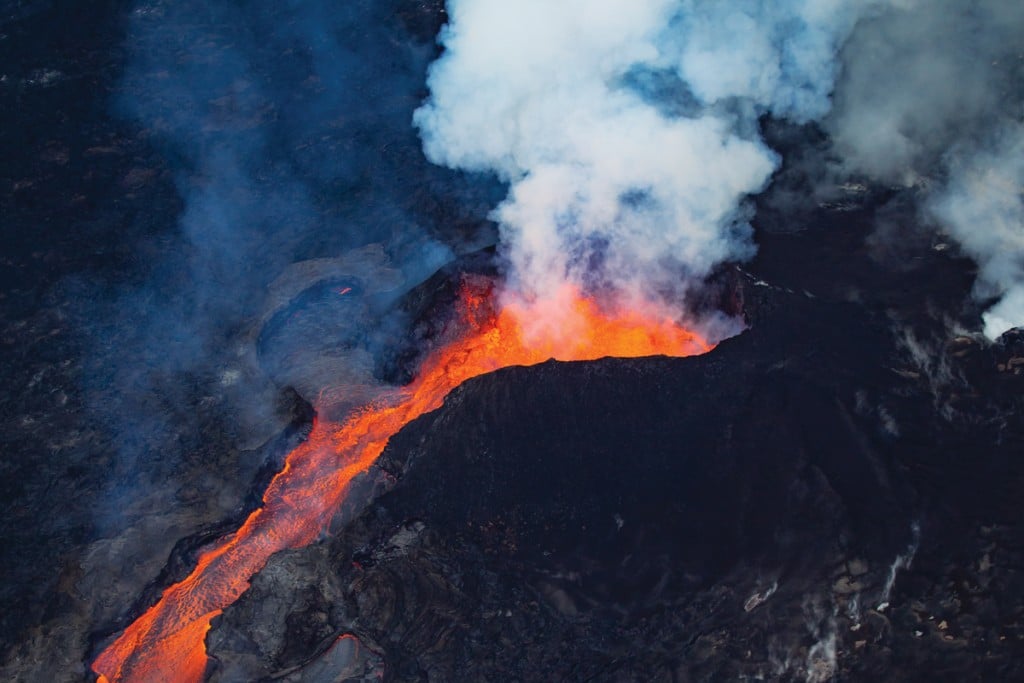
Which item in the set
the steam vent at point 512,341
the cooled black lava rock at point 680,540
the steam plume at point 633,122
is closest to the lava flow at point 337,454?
the steam vent at point 512,341

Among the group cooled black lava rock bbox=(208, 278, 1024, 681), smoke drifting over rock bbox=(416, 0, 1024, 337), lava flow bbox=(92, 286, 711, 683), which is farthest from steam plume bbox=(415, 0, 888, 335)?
cooled black lava rock bbox=(208, 278, 1024, 681)

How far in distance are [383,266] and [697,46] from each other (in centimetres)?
492

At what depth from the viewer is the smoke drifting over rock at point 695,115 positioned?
965 cm

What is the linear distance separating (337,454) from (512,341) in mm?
2523

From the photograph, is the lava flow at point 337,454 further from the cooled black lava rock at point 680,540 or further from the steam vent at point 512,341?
the cooled black lava rock at point 680,540

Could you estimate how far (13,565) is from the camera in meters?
8.16

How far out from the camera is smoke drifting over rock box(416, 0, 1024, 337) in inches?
380

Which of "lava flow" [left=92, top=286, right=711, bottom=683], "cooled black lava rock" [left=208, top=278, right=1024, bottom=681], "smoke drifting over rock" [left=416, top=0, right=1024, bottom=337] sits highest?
"smoke drifting over rock" [left=416, top=0, right=1024, bottom=337]

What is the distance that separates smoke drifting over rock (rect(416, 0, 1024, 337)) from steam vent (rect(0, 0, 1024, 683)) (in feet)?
0.16

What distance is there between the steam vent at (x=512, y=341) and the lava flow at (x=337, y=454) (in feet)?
0.13

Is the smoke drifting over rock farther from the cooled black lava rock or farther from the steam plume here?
the cooled black lava rock

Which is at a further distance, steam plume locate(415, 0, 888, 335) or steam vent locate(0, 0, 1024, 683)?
steam plume locate(415, 0, 888, 335)

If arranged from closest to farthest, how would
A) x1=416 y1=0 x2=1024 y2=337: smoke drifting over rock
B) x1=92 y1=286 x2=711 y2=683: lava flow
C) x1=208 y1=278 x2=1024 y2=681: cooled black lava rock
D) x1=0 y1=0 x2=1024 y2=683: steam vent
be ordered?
1. x1=208 y1=278 x2=1024 y2=681: cooled black lava rock
2. x1=0 y1=0 x2=1024 y2=683: steam vent
3. x1=92 y1=286 x2=711 y2=683: lava flow
4. x1=416 y1=0 x2=1024 y2=337: smoke drifting over rock

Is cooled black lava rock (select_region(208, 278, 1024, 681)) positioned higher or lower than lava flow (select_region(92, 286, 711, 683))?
lower
